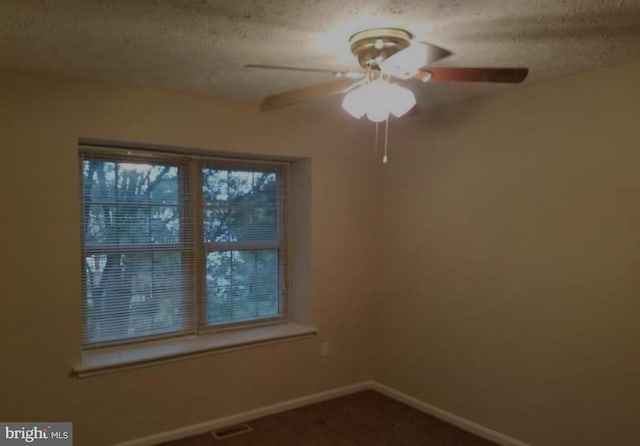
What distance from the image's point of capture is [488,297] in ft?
10.6

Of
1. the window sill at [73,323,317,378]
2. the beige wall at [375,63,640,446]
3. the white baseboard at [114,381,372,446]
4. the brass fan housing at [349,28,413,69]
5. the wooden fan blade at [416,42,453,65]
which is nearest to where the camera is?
the wooden fan blade at [416,42,453,65]

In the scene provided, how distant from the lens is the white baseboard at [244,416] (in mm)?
3107

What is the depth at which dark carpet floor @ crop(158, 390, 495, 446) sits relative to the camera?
10.4 feet

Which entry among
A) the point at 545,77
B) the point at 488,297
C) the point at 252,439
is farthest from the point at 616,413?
the point at 252,439

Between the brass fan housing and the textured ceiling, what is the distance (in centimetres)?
4

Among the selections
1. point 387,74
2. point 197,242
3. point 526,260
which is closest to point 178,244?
point 197,242

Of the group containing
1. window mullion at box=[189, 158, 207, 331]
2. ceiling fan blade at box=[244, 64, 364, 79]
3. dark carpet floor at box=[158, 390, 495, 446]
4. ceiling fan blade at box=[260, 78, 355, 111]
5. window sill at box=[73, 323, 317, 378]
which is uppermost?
ceiling fan blade at box=[244, 64, 364, 79]

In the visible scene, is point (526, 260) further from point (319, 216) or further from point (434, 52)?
point (434, 52)

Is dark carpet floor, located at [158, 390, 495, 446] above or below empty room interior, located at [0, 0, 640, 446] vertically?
below

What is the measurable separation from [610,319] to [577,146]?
3.19 feet

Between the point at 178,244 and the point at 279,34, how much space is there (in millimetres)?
1843

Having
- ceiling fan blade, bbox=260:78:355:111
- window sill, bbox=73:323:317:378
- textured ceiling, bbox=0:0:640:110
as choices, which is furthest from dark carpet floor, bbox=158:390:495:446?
textured ceiling, bbox=0:0:640:110

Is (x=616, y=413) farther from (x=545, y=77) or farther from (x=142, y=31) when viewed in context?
(x=142, y=31)

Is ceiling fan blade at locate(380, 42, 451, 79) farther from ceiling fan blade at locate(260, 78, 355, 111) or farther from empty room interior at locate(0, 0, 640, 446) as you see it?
ceiling fan blade at locate(260, 78, 355, 111)
